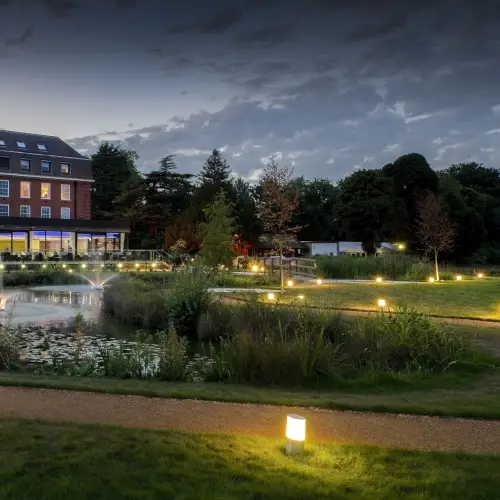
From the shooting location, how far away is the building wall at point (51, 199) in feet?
163

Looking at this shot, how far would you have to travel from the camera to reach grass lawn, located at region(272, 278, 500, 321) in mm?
14398

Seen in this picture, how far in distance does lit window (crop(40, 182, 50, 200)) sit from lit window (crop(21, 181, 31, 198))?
47.9 inches

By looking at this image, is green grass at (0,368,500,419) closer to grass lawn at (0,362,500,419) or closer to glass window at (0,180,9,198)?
grass lawn at (0,362,500,419)

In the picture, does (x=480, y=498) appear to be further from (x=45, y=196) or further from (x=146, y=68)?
(x=45, y=196)

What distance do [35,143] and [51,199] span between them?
18.8 ft

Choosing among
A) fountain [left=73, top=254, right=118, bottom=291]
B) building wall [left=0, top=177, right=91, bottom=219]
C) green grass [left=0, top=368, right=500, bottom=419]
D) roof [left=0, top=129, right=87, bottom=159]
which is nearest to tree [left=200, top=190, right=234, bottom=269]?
fountain [left=73, top=254, right=118, bottom=291]

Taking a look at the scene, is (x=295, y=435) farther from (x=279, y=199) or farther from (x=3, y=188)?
(x=3, y=188)

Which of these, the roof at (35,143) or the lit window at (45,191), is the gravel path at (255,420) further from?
the roof at (35,143)

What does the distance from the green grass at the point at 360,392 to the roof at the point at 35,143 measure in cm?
4717

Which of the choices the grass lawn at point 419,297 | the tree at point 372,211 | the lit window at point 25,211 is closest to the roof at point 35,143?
the lit window at point 25,211

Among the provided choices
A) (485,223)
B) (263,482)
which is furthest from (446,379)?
(485,223)

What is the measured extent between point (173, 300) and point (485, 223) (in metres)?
50.1

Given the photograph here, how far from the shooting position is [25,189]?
166 feet

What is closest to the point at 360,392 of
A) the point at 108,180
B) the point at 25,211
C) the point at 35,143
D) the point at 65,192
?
the point at 25,211
